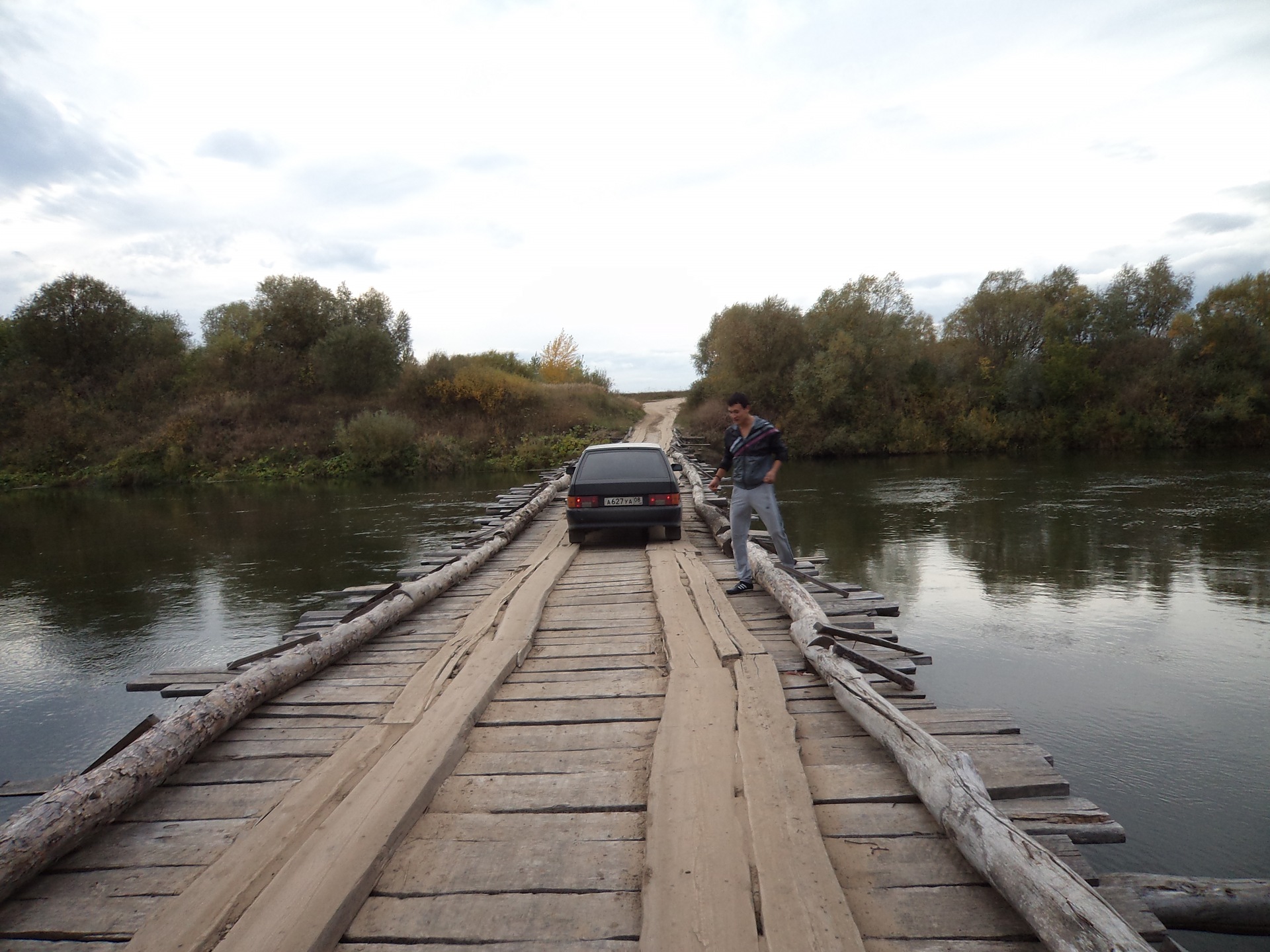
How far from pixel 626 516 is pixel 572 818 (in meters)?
6.80

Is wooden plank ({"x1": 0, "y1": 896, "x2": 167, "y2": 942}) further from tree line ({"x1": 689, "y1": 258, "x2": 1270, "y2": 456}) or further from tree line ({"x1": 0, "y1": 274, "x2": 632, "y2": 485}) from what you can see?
tree line ({"x1": 689, "y1": 258, "x2": 1270, "y2": 456})

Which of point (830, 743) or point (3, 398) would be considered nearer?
point (830, 743)

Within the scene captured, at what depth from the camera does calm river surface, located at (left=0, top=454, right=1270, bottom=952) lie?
6.23 meters

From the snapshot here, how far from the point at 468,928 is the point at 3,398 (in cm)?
5501

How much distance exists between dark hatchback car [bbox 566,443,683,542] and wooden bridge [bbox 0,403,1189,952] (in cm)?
457

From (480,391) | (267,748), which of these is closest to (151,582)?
(267,748)

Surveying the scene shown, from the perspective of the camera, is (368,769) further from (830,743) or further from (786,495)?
(786,495)

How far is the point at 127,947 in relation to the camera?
238cm

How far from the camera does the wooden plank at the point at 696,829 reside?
7.84 ft

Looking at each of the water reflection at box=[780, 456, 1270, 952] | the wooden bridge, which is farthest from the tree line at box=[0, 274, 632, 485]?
the wooden bridge

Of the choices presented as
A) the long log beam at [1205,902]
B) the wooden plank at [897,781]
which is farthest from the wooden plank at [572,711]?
the long log beam at [1205,902]

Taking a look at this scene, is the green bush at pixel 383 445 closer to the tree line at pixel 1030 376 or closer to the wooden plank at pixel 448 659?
the tree line at pixel 1030 376

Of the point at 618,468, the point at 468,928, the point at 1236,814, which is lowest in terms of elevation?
the point at 1236,814

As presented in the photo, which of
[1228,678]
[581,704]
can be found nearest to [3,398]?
[581,704]
